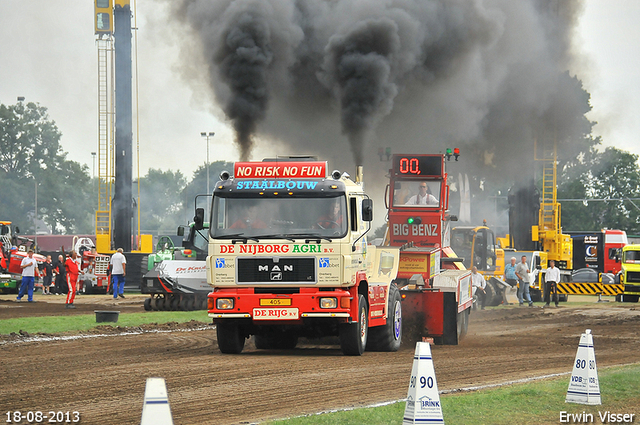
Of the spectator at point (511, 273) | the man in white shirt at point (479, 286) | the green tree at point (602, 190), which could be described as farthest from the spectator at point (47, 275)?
the green tree at point (602, 190)

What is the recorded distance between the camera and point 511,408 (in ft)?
27.5

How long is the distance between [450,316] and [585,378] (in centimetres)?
698

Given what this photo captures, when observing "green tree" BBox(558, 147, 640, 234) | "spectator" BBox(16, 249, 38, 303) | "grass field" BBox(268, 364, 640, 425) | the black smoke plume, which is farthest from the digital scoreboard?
"green tree" BBox(558, 147, 640, 234)

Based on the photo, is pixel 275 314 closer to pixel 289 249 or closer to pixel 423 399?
pixel 289 249

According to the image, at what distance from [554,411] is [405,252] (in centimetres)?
773

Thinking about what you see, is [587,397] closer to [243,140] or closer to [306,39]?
[243,140]

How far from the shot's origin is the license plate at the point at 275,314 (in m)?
12.4

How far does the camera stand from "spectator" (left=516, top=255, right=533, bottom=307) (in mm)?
30453

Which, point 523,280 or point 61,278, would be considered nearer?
point 523,280

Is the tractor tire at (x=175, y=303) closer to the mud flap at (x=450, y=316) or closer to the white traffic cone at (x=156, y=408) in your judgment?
the mud flap at (x=450, y=316)

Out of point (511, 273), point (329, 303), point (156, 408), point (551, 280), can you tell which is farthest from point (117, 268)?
point (156, 408)

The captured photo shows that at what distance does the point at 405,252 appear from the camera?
1584 cm

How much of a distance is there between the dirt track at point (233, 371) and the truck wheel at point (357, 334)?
182mm

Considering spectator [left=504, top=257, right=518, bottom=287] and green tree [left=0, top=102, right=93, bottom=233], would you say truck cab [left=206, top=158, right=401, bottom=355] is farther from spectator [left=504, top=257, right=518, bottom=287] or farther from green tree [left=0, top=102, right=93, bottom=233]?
green tree [left=0, top=102, right=93, bottom=233]
